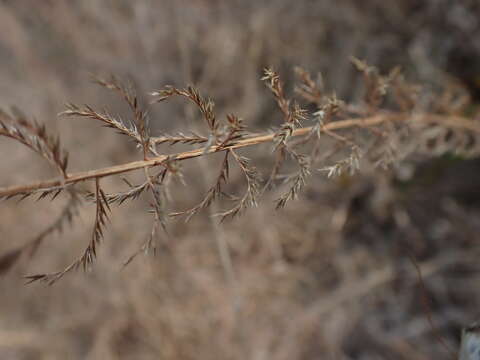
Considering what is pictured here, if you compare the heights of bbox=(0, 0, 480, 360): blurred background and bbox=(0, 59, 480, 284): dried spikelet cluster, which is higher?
bbox=(0, 0, 480, 360): blurred background

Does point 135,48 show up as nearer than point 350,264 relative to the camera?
No

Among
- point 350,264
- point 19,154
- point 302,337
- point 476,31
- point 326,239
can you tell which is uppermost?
point 19,154

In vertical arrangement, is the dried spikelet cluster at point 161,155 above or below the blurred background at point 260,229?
below

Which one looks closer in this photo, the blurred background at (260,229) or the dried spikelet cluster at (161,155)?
the dried spikelet cluster at (161,155)

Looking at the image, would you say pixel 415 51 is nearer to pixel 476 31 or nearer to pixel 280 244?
pixel 476 31

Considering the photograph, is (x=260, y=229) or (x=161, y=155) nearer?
(x=161, y=155)

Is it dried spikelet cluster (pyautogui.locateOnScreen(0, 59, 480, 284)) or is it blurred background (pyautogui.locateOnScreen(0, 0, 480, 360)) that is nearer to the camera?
dried spikelet cluster (pyautogui.locateOnScreen(0, 59, 480, 284))

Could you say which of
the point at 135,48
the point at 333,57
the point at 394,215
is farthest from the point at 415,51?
the point at 135,48

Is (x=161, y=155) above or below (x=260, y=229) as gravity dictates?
below
